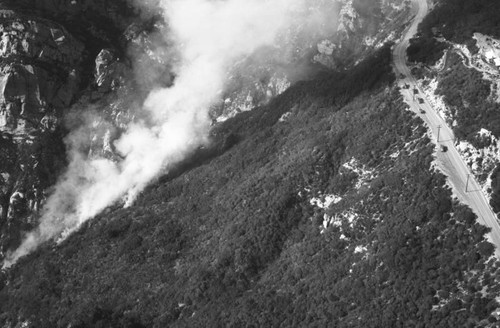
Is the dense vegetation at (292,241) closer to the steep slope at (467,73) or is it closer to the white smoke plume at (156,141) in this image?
the steep slope at (467,73)

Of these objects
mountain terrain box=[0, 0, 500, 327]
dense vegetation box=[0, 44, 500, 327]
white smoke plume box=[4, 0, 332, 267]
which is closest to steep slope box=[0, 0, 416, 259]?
mountain terrain box=[0, 0, 500, 327]

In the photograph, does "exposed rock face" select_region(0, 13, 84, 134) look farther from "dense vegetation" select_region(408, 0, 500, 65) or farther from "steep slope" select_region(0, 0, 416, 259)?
"dense vegetation" select_region(408, 0, 500, 65)

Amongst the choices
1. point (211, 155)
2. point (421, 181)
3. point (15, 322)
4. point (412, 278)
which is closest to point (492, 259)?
point (412, 278)

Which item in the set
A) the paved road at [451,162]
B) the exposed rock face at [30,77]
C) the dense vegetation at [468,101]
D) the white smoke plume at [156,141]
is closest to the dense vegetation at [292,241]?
the paved road at [451,162]

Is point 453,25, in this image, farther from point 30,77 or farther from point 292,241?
point 30,77

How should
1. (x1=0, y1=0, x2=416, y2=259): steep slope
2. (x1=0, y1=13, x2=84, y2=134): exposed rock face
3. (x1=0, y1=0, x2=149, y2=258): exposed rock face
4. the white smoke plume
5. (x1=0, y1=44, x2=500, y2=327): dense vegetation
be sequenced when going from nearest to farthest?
(x1=0, y1=44, x2=500, y2=327): dense vegetation → (x1=0, y1=0, x2=416, y2=259): steep slope → the white smoke plume → (x1=0, y1=0, x2=149, y2=258): exposed rock face → (x1=0, y1=13, x2=84, y2=134): exposed rock face

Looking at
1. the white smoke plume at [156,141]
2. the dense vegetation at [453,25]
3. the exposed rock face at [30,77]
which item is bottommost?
the dense vegetation at [453,25]
